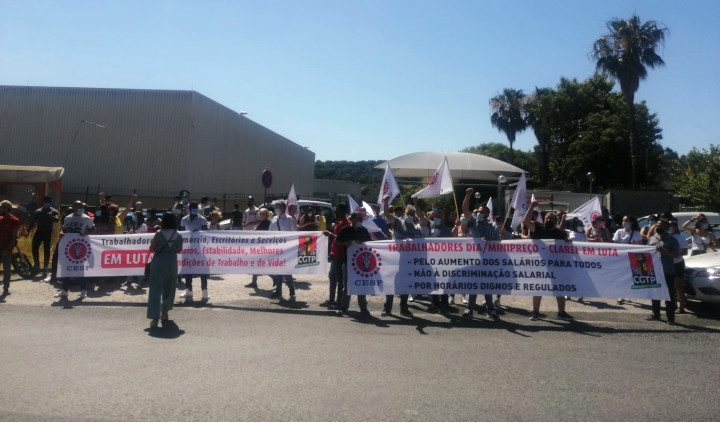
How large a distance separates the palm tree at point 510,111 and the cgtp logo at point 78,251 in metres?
59.3

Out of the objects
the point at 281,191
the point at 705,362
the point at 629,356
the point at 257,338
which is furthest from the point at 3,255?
the point at 281,191

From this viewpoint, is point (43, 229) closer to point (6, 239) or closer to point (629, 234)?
point (6, 239)

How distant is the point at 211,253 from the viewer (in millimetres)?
11227

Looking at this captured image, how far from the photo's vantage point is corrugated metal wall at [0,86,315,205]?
123ft

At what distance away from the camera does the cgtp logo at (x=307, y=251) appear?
11.1 m

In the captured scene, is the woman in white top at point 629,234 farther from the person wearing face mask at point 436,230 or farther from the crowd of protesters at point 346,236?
the person wearing face mask at point 436,230

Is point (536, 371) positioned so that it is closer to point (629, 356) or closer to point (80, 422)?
point (629, 356)

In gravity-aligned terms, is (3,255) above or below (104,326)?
above

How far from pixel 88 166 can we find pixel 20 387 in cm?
3557

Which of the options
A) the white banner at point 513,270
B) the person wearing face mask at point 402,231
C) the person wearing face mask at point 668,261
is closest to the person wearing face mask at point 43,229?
the white banner at point 513,270

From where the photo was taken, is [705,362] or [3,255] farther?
[3,255]

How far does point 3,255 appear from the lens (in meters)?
10.8

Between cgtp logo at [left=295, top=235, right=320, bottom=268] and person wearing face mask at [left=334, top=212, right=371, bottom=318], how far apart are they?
853 mm

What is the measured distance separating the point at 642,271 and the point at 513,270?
2196 millimetres
